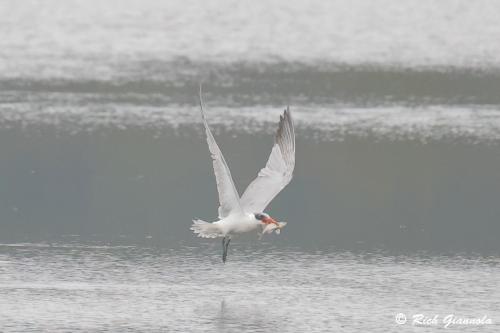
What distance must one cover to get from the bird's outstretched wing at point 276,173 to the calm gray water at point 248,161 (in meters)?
0.64

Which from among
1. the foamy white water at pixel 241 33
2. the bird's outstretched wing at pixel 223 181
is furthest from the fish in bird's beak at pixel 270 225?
the foamy white water at pixel 241 33

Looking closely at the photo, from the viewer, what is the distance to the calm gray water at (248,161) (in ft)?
36.2

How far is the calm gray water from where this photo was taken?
1103 cm

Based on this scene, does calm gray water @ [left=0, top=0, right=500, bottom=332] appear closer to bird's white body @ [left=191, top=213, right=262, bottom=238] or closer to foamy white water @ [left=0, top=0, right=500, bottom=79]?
foamy white water @ [left=0, top=0, right=500, bottom=79]

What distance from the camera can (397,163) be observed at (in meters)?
16.9

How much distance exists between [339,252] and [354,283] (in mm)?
1286

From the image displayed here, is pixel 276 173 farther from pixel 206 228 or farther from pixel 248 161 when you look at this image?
pixel 248 161

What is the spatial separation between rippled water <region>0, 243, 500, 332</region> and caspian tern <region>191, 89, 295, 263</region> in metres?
0.49

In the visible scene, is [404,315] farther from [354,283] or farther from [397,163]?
[397,163]

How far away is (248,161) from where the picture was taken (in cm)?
1667

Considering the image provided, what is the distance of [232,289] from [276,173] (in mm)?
1214

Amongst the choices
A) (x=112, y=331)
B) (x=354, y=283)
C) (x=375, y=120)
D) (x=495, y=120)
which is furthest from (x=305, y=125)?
(x=112, y=331)

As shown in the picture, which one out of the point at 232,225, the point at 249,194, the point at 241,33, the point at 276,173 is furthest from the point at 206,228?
the point at 241,33

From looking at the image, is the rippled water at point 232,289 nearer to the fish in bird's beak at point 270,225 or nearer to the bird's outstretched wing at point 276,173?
the fish in bird's beak at point 270,225
